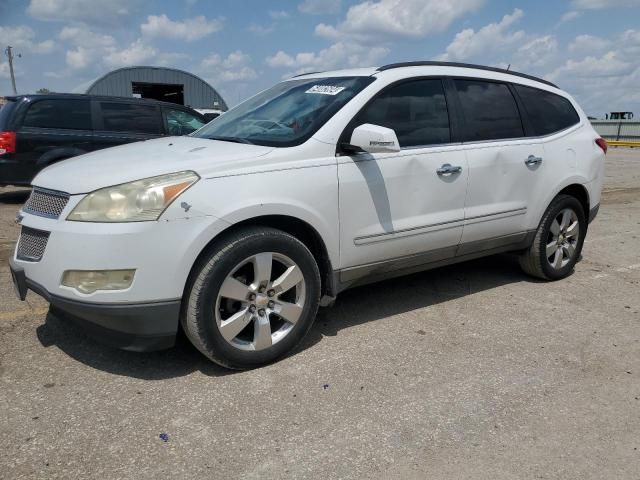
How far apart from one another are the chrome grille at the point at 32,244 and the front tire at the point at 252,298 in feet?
2.60

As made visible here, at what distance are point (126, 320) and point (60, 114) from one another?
646 centimetres

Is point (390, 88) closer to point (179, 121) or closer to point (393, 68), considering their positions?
point (393, 68)

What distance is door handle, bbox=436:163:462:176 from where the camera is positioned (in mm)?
3753

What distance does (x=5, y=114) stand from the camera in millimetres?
7812

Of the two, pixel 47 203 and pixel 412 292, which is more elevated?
pixel 47 203

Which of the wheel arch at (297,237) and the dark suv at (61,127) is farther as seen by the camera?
the dark suv at (61,127)

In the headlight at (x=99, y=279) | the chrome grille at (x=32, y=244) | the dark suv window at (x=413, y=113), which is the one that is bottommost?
the headlight at (x=99, y=279)

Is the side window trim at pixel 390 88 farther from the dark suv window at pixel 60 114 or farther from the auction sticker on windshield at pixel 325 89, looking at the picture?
the dark suv window at pixel 60 114

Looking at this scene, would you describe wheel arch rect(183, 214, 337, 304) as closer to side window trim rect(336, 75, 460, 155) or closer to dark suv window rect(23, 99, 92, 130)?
side window trim rect(336, 75, 460, 155)

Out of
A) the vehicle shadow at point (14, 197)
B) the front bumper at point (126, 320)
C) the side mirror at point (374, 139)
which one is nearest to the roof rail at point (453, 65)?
the side mirror at point (374, 139)

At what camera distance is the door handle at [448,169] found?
3.75 m

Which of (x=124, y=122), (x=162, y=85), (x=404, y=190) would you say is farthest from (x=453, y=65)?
(x=162, y=85)

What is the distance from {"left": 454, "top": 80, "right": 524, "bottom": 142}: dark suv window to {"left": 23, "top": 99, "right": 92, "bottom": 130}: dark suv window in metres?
6.16

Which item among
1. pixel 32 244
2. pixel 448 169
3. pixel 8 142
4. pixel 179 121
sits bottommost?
pixel 32 244
